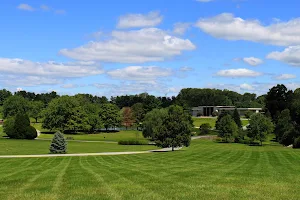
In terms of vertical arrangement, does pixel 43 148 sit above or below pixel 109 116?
below

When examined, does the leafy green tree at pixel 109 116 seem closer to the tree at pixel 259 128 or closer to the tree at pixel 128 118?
the tree at pixel 128 118

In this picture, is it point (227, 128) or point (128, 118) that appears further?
point (128, 118)

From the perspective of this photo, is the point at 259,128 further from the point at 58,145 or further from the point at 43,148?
the point at 58,145

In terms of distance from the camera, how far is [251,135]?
81.5 meters

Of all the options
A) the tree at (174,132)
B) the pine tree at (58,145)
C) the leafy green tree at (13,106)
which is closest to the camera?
the pine tree at (58,145)

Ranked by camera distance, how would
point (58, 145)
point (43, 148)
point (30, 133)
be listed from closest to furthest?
point (58, 145) < point (43, 148) < point (30, 133)

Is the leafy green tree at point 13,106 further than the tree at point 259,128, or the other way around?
the leafy green tree at point 13,106

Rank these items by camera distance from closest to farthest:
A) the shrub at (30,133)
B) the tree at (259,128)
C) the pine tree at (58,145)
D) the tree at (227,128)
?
the pine tree at (58,145) → the tree at (259,128) → the shrub at (30,133) → the tree at (227,128)

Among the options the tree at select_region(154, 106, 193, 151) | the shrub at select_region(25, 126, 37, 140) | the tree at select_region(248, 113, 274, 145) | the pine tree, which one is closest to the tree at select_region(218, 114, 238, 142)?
the tree at select_region(248, 113, 274, 145)

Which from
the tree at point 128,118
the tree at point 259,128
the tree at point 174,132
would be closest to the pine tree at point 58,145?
the tree at point 174,132

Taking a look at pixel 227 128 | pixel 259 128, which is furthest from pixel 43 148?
pixel 259 128

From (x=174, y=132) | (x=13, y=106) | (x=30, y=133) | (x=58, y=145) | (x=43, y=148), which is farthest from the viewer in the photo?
(x=13, y=106)

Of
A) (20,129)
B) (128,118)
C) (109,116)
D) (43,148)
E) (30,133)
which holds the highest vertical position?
(109,116)

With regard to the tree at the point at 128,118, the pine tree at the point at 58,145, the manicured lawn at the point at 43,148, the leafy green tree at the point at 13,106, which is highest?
the leafy green tree at the point at 13,106
